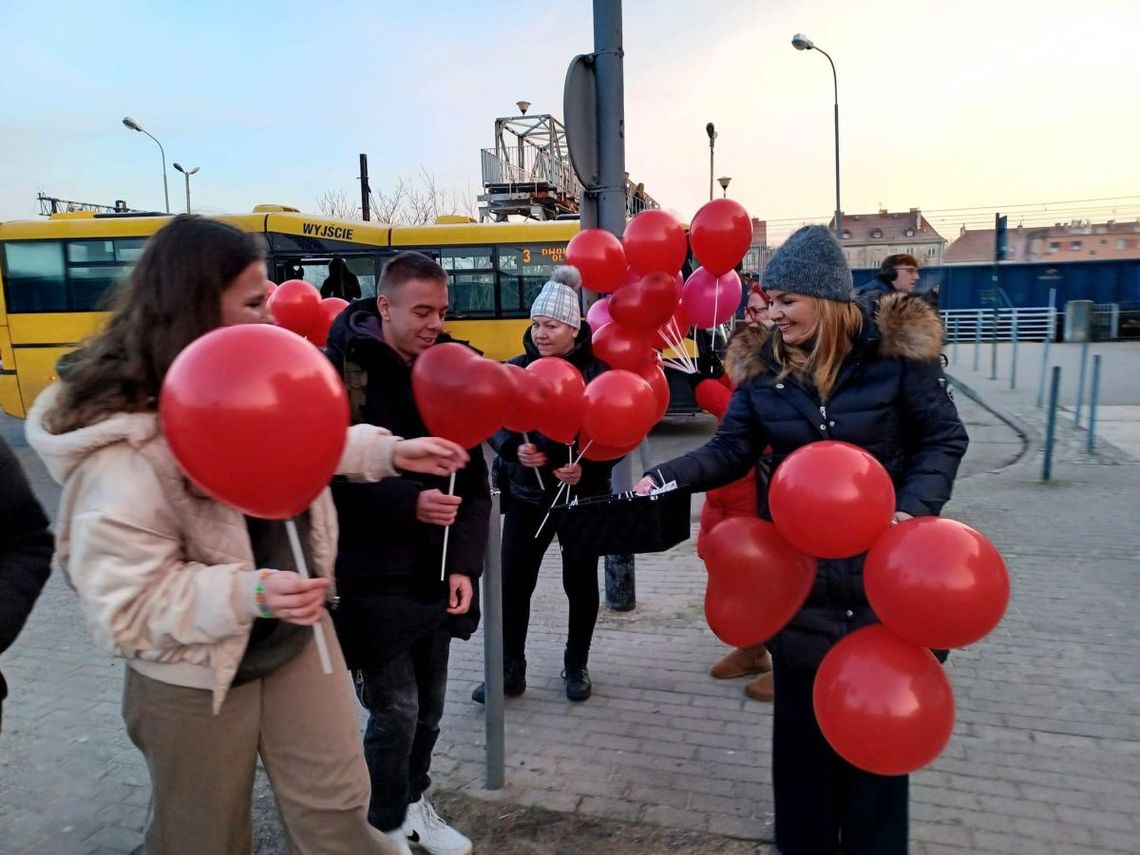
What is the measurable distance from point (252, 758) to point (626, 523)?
131 cm

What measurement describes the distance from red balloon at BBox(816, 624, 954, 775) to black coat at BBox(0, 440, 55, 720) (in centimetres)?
192

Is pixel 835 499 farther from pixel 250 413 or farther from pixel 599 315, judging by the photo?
pixel 599 315

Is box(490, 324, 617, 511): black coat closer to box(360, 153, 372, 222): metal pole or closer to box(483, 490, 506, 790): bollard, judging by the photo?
box(483, 490, 506, 790): bollard

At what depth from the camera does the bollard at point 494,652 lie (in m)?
2.91

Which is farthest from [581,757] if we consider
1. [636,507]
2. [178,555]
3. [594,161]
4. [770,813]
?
[594,161]

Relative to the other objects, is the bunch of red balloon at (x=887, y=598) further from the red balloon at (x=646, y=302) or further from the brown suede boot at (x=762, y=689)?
the red balloon at (x=646, y=302)

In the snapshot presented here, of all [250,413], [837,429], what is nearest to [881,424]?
[837,429]

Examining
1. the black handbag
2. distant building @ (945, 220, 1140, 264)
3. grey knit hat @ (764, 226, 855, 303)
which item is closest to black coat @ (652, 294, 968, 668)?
grey knit hat @ (764, 226, 855, 303)

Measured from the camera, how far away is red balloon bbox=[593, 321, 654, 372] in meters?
3.74

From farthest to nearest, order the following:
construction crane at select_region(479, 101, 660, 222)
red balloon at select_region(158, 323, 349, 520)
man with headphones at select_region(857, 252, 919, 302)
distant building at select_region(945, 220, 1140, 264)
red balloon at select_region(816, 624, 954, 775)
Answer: distant building at select_region(945, 220, 1140, 264), construction crane at select_region(479, 101, 660, 222), man with headphones at select_region(857, 252, 919, 302), red balloon at select_region(816, 624, 954, 775), red balloon at select_region(158, 323, 349, 520)

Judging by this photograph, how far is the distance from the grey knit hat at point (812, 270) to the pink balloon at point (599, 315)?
1.66 m

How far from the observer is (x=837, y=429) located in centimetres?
228

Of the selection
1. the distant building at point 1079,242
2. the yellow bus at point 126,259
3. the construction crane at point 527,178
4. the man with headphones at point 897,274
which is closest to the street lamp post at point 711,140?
the construction crane at point 527,178

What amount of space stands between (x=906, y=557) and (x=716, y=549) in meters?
0.60
